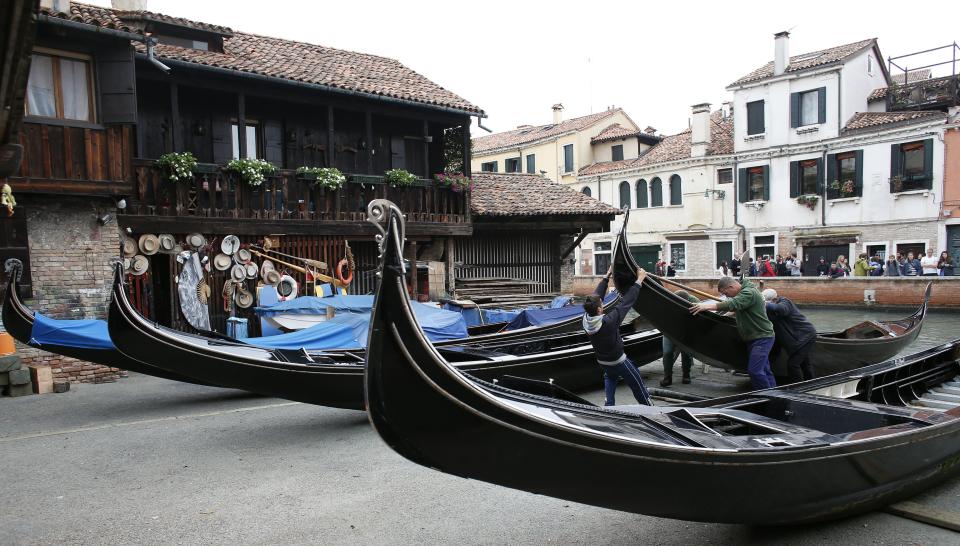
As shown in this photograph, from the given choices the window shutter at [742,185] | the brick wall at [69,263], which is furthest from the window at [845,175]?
the brick wall at [69,263]

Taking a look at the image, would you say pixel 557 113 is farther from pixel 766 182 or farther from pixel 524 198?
pixel 524 198

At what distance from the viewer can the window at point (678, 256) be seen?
30170 millimetres

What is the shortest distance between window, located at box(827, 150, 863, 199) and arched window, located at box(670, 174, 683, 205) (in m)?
6.20

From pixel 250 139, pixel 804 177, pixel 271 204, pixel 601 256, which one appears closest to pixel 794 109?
pixel 804 177

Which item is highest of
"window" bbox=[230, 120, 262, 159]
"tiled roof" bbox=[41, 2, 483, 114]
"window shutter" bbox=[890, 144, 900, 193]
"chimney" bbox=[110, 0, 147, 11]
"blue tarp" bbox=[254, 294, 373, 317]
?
"chimney" bbox=[110, 0, 147, 11]

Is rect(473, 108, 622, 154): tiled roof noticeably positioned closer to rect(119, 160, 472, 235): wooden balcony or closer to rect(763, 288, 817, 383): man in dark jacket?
rect(119, 160, 472, 235): wooden balcony

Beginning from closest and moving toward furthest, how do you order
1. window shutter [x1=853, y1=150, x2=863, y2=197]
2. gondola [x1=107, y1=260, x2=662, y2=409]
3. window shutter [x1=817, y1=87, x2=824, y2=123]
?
1. gondola [x1=107, y1=260, x2=662, y2=409]
2. window shutter [x1=853, y1=150, x2=863, y2=197]
3. window shutter [x1=817, y1=87, x2=824, y2=123]

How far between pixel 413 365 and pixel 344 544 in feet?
5.49

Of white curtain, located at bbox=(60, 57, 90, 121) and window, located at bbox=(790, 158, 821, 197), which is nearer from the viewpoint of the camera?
white curtain, located at bbox=(60, 57, 90, 121)

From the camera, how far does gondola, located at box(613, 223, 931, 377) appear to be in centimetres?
671

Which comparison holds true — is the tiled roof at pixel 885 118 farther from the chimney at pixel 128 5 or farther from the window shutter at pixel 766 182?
the chimney at pixel 128 5

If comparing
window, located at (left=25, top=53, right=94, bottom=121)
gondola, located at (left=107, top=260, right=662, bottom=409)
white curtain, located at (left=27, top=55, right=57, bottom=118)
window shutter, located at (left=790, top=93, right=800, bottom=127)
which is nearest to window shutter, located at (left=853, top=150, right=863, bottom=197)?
window shutter, located at (left=790, top=93, right=800, bottom=127)

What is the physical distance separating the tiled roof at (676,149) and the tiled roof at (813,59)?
2.71m

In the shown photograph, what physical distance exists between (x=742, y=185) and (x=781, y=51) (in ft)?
17.9
